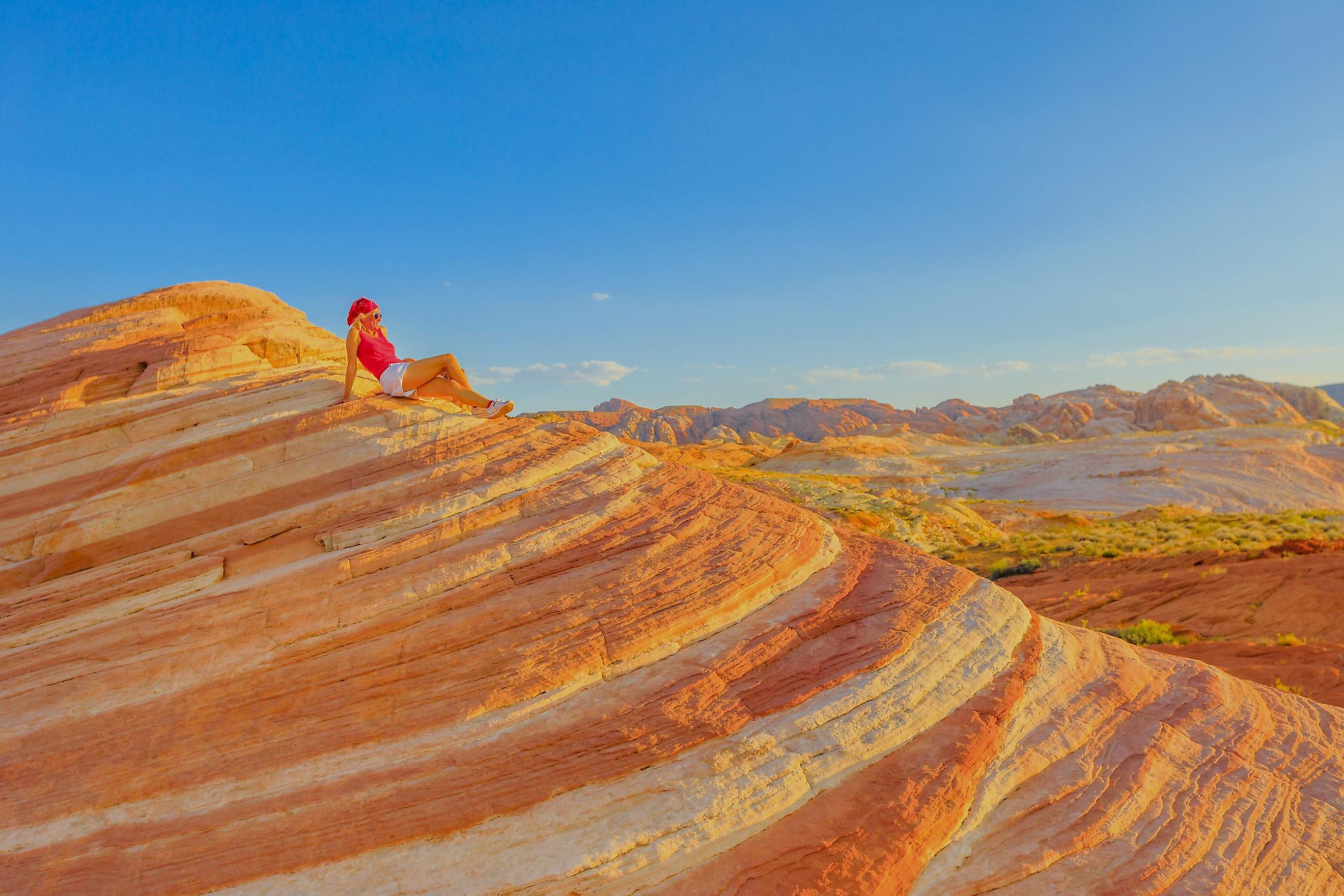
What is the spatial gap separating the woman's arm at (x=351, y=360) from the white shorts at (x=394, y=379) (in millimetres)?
322

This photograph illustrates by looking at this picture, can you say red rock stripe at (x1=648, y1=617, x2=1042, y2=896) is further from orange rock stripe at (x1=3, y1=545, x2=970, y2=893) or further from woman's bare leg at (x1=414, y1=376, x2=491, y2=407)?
woman's bare leg at (x1=414, y1=376, x2=491, y2=407)

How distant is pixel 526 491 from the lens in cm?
681

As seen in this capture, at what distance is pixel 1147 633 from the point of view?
14.0 metres

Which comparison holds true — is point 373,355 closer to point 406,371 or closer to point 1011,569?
point 406,371

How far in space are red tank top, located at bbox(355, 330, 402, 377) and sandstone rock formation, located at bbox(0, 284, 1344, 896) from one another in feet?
2.06

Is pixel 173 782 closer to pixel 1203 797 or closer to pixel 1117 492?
pixel 1203 797

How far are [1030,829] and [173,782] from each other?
6103 millimetres

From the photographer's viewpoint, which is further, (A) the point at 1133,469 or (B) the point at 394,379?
(A) the point at 1133,469

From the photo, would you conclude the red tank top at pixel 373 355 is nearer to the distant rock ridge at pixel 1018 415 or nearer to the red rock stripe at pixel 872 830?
the red rock stripe at pixel 872 830

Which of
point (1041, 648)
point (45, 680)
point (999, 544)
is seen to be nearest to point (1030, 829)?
point (1041, 648)

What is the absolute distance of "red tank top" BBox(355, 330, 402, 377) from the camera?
26.5 ft

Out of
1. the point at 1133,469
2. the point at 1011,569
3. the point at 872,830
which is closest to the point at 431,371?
the point at 872,830

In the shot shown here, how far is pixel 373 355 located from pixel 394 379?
1.85 ft

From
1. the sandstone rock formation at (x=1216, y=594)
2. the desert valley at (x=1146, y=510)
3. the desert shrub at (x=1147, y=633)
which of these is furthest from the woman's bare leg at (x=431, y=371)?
the sandstone rock formation at (x=1216, y=594)
